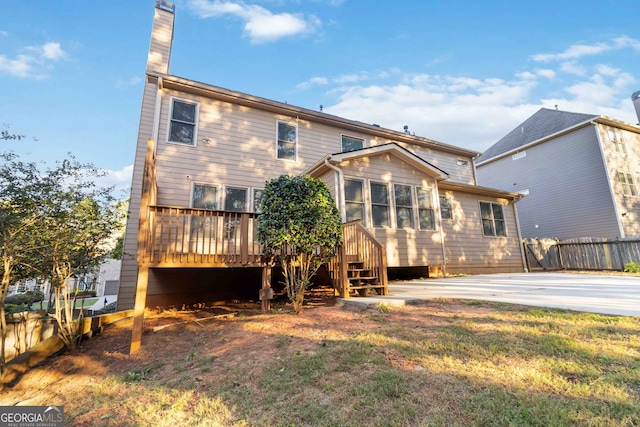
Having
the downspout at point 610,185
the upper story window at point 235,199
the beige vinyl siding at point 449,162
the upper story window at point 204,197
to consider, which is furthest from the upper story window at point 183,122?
the downspout at point 610,185

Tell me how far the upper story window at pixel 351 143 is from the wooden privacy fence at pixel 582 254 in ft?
28.6

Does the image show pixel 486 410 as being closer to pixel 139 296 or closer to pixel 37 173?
pixel 139 296

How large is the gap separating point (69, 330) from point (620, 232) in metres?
20.3

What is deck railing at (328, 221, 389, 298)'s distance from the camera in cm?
602

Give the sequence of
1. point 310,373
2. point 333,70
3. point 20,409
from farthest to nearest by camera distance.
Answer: point 333,70, point 20,409, point 310,373

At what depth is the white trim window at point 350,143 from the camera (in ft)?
35.5

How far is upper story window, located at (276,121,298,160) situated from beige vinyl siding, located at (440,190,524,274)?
19.4 ft

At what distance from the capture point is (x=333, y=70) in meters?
15.7

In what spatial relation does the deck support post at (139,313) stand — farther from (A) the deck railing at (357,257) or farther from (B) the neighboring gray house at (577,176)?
(B) the neighboring gray house at (577,176)

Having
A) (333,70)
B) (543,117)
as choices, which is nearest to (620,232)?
(543,117)

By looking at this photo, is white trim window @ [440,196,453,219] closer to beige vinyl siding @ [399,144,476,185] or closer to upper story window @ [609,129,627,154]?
beige vinyl siding @ [399,144,476,185]

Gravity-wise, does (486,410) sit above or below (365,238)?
below

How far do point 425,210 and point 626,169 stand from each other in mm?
13965

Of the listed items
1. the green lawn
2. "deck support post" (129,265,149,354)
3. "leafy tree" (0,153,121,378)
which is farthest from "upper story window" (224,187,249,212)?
the green lawn
